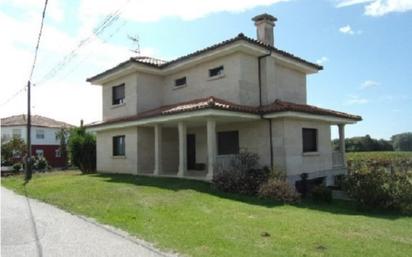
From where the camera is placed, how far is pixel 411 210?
45.9ft

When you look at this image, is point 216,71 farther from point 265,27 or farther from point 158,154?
A: point 158,154

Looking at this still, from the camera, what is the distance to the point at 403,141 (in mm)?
77500

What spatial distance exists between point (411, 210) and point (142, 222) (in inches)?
386

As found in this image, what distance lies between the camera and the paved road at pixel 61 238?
720cm

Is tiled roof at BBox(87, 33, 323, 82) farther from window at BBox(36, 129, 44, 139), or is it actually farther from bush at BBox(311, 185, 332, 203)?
window at BBox(36, 129, 44, 139)

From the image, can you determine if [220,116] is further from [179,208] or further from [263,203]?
[179,208]

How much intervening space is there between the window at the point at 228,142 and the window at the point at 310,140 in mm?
3362

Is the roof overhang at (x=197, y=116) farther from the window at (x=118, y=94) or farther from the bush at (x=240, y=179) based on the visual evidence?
the window at (x=118, y=94)

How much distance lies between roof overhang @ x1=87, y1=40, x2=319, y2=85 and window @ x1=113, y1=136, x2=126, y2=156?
3.86 m

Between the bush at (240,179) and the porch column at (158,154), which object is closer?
the bush at (240,179)

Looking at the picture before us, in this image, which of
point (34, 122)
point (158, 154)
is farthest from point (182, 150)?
point (34, 122)

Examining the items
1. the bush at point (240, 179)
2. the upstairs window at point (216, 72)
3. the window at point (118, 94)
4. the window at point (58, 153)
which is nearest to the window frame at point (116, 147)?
the window at point (118, 94)

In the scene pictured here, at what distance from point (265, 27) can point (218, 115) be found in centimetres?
842

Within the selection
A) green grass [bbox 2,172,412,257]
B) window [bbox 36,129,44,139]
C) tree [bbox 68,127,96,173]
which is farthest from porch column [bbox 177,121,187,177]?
window [bbox 36,129,44,139]
